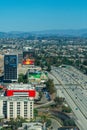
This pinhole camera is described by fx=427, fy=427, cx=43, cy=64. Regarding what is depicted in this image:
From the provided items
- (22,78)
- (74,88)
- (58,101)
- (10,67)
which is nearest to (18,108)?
(58,101)

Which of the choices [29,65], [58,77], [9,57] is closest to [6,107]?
[9,57]

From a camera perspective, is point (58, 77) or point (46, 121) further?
point (58, 77)

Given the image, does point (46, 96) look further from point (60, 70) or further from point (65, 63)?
point (65, 63)

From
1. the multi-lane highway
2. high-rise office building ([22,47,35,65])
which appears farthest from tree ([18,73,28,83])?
high-rise office building ([22,47,35,65])

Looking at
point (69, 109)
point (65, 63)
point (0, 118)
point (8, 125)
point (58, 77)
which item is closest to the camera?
point (8, 125)

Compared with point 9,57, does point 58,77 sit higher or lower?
lower

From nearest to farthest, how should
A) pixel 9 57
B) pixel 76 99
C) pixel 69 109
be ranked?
pixel 69 109 < pixel 76 99 < pixel 9 57

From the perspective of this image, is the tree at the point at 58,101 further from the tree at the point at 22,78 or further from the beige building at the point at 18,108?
the tree at the point at 22,78
